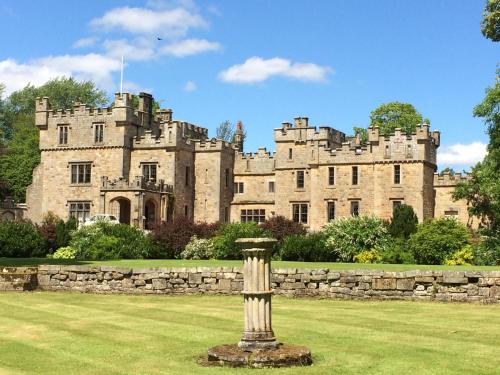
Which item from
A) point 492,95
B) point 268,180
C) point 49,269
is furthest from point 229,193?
point 49,269

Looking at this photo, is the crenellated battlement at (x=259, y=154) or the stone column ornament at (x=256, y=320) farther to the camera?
the crenellated battlement at (x=259, y=154)

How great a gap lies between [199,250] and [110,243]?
466cm

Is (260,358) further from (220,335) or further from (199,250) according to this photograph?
(199,250)

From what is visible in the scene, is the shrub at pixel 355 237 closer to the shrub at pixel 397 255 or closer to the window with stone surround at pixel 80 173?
the shrub at pixel 397 255

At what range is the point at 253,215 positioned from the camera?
55.3 m

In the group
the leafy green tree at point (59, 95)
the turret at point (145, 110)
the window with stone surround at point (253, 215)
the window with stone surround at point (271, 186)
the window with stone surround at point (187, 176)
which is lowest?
the window with stone surround at point (253, 215)

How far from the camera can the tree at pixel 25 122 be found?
2657 inches

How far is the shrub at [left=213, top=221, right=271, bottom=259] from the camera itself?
36.5m

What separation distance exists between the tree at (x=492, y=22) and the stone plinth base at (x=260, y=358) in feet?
82.7

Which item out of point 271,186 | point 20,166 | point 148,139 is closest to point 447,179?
point 271,186

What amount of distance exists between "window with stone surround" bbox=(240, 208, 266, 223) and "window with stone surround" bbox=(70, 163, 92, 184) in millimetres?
11392

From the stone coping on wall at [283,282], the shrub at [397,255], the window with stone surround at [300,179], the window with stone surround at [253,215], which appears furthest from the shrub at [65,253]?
the window with stone surround at [253,215]

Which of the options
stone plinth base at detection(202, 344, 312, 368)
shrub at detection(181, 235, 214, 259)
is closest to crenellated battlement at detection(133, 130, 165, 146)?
shrub at detection(181, 235, 214, 259)

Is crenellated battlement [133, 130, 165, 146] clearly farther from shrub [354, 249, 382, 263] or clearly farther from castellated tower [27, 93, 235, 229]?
shrub [354, 249, 382, 263]
